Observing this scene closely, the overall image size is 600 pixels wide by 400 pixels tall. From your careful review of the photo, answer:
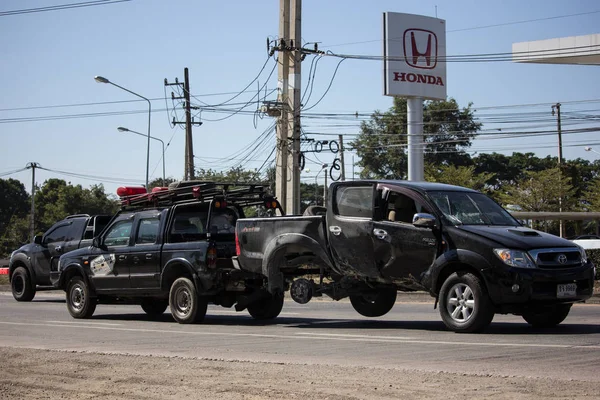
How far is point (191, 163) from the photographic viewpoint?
43.3 m

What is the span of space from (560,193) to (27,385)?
5807 cm

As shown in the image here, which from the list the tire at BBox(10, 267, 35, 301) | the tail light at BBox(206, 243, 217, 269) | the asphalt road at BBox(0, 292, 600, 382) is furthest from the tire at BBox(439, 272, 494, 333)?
the tire at BBox(10, 267, 35, 301)

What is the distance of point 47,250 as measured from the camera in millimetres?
21906

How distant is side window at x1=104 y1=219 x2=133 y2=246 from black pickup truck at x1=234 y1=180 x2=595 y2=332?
279cm

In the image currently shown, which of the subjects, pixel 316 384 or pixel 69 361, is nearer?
pixel 316 384

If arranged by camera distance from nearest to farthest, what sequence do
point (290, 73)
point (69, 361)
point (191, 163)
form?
point (69, 361) → point (290, 73) → point (191, 163)

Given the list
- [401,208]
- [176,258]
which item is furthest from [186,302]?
[401,208]

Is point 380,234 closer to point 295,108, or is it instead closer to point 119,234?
point 119,234

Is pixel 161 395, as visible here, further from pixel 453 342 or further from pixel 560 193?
pixel 560 193

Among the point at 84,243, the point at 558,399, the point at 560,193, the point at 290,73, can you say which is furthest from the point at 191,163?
the point at 558,399

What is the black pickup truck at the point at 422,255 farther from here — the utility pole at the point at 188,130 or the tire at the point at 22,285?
the utility pole at the point at 188,130

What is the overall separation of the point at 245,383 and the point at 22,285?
16474 millimetres

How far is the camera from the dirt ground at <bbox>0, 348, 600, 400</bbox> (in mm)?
6785

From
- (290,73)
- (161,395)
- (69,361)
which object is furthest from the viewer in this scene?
(290,73)
